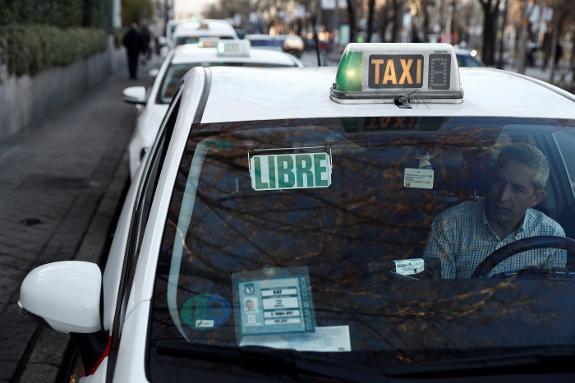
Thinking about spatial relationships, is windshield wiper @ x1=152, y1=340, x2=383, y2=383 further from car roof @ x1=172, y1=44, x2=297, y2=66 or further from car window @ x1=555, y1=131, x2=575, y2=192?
car roof @ x1=172, y1=44, x2=297, y2=66

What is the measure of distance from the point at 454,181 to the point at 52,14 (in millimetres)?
17378

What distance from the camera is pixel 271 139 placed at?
2963 mm

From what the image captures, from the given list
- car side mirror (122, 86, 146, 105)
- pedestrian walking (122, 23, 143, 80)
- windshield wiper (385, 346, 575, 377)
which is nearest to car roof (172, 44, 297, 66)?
car side mirror (122, 86, 146, 105)

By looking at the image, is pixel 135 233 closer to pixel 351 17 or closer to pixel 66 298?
pixel 66 298

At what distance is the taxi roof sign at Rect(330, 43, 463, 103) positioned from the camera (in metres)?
3.11

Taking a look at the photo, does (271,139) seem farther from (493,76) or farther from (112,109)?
(112,109)

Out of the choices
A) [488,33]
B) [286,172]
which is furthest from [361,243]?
[488,33]

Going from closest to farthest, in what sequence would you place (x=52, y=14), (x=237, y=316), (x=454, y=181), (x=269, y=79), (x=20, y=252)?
(x=237, y=316) < (x=454, y=181) < (x=269, y=79) < (x=20, y=252) < (x=52, y=14)

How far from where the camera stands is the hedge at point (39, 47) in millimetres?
14500

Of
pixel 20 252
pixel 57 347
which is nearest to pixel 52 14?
pixel 20 252

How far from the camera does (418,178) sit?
3084 mm

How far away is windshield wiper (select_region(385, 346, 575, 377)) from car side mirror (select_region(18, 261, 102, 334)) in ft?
2.80

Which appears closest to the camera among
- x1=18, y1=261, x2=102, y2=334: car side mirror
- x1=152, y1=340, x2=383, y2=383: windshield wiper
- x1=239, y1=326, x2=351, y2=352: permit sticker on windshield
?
x1=152, y1=340, x2=383, y2=383: windshield wiper

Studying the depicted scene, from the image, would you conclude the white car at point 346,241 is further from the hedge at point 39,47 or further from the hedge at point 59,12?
the hedge at point 59,12
